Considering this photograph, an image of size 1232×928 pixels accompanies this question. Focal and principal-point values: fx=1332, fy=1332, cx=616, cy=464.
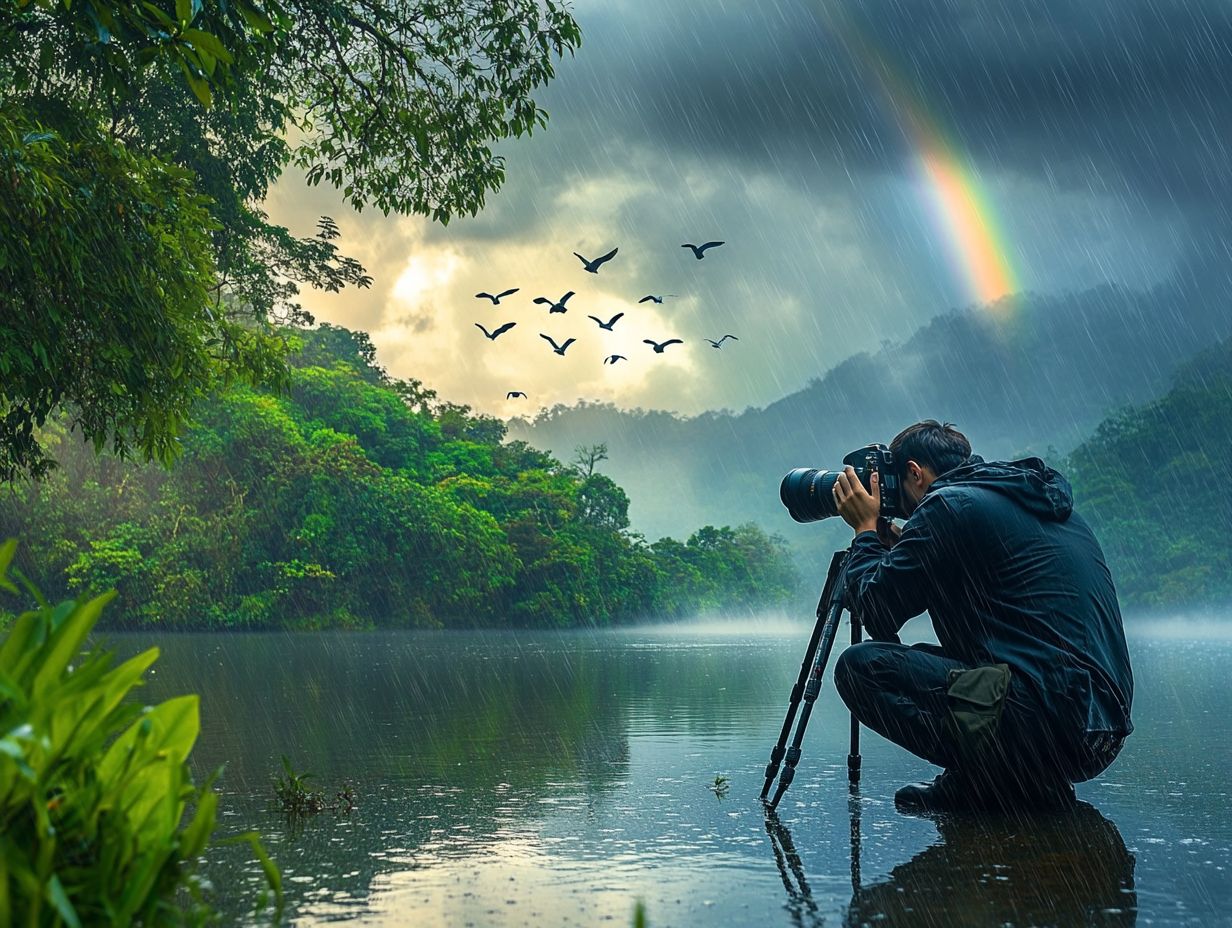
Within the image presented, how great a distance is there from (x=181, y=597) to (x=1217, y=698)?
28.2 m

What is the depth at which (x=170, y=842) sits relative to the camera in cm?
153

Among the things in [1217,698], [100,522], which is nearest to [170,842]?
[1217,698]

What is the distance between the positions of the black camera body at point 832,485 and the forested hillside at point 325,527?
84.7 feet

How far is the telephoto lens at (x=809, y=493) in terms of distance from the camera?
5.02 m

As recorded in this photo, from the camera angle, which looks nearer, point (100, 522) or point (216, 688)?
point (216, 688)

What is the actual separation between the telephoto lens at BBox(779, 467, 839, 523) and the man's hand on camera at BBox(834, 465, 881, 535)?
0.29ft

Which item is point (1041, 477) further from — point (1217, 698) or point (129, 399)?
point (1217, 698)

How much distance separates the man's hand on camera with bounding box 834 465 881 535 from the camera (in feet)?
15.6

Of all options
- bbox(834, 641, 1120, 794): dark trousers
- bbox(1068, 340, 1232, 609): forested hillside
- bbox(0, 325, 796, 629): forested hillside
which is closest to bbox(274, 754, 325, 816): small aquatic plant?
bbox(834, 641, 1120, 794): dark trousers

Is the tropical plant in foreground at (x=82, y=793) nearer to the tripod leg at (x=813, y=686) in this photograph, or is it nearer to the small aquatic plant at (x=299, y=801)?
the small aquatic plant at (x=299, y=801)

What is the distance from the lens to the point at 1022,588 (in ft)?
13.6

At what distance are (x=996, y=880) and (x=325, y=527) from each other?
36.4 m

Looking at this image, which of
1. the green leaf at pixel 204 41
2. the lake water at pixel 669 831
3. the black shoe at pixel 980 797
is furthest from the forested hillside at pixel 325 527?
the green leaf at pixel 204 41

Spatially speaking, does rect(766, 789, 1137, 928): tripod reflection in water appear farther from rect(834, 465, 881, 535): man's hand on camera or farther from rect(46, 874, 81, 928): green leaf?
rect(46, 874, 81, 928): green leaf
